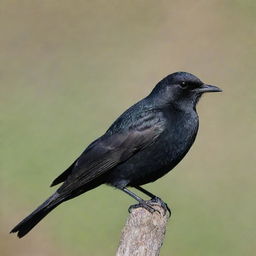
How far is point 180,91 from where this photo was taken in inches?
317

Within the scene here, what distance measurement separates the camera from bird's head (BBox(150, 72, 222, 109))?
8016mm

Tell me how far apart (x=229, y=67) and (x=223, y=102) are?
125 centimetres

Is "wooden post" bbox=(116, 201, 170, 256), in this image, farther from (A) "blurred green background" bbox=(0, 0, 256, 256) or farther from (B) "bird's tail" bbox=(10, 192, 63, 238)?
(A) "blurred green background" bbox=(0, 0, 256, 256)

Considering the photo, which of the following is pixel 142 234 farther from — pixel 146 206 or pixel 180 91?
pixel 180 91

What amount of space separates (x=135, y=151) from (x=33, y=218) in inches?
38.3

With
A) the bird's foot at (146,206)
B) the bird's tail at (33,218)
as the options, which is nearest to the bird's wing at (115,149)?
the bird's tail at (33,218)

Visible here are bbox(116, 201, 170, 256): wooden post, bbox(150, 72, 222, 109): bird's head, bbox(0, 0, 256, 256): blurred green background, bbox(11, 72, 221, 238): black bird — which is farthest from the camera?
bbox(0, 0, 256, 256): blurred green background

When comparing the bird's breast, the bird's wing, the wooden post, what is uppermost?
the bird's wing

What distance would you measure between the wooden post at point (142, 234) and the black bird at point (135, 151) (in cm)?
102

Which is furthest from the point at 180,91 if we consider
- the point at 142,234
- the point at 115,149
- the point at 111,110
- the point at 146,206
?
the point at 111,110

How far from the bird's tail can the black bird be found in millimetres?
11

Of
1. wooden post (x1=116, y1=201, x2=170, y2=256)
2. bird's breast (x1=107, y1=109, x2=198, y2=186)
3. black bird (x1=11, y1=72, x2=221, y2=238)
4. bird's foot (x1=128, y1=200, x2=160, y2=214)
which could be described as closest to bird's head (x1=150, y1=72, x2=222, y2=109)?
black bird (x1=11, y1=72, x2=221, y2=238)

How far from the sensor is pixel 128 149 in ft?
25.4

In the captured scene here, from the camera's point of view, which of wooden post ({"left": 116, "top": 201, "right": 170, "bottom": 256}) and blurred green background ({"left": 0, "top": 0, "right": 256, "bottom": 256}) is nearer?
wooden post ({"left": 116, "top": 201, "right": 170, "bottom": 256})
